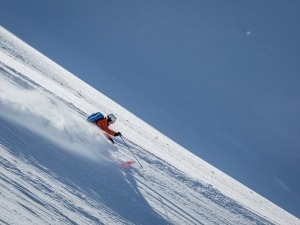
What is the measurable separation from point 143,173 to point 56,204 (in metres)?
4.67

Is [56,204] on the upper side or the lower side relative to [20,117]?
lower

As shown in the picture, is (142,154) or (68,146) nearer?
(68,146)

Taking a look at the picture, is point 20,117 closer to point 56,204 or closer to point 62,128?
point 62,128

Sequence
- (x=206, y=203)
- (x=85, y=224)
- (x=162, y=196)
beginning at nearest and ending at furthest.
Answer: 1. (x=85, y=224)
2. (x=162, y=196)
3. (x=206, y=203)

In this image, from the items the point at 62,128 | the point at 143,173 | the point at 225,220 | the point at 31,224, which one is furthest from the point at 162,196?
the point at 31,224

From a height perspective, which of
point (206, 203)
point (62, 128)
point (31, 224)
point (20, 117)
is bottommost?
point (31, 224)

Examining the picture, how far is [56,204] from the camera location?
5.54 meters

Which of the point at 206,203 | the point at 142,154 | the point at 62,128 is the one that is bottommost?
the point at 62,128

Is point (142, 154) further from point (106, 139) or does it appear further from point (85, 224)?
point (85, 224)

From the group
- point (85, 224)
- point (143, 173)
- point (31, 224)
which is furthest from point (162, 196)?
point (31, 224)

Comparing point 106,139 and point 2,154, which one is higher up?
point 106,139

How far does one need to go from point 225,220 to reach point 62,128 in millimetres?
5015

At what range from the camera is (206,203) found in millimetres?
10766

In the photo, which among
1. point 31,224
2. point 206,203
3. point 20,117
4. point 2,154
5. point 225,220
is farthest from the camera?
point 206,203
